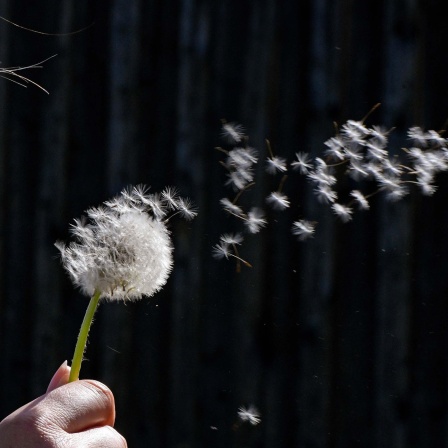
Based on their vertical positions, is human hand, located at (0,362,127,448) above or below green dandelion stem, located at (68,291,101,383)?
below

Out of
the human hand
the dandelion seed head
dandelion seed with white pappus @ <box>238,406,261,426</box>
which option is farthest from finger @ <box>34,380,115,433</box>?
dandelion seed with white pappus @ <box>238,406,261,426</box>

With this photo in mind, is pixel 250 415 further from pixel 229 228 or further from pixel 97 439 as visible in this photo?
pixel 97 439

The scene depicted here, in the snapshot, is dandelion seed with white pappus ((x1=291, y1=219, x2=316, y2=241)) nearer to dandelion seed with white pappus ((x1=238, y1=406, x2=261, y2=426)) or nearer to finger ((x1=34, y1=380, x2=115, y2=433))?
dandelion seed with white pappus ((x1=238, y1=406, x2=261, y2=426))

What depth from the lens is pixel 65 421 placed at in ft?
2.60

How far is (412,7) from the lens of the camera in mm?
2338

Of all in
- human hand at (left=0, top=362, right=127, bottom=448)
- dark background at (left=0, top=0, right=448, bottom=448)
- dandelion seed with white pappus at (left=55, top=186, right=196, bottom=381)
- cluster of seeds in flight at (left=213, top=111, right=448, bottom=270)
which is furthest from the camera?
dark background at (left=0, top=0, right=448, bottom=448)

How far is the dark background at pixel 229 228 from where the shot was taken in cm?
231

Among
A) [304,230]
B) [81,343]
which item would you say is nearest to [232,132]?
[304,230]

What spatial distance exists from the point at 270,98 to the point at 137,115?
449 millimetres

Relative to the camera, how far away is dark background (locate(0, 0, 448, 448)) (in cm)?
231

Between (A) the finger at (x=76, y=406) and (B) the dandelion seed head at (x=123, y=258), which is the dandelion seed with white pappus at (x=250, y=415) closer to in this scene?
(B) the dandelion seed head at (x=123, y=258)

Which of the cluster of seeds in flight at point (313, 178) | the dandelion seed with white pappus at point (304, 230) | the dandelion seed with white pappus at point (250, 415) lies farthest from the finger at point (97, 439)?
the dandelion seed with white pappus at point (250, 415)

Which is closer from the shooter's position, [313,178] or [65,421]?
[65,421]

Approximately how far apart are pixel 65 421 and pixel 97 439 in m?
0.04
